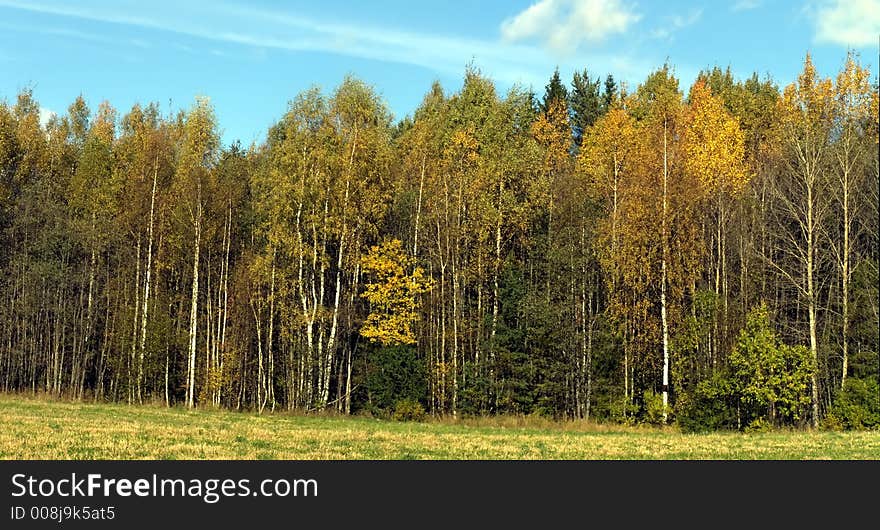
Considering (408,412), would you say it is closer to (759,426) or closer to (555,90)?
(759,426)

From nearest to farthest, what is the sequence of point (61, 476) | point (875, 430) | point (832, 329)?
point (61, 476) < point (875, 430) < point (832, 329)

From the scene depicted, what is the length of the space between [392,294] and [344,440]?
15.6 meters

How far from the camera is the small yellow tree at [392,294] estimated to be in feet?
116

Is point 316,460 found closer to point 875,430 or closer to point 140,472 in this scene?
point 140,472

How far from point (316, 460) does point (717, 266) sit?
25662 mm

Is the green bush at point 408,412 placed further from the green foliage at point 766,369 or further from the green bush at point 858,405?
the green bush at point 858,405

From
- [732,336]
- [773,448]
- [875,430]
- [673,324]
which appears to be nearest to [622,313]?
[673,324]

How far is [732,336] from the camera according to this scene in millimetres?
32188

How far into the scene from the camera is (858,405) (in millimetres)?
28891

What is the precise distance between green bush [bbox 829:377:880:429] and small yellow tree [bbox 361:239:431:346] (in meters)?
17.5

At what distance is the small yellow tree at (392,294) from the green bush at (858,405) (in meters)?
17.5

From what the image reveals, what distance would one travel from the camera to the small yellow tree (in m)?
35.4

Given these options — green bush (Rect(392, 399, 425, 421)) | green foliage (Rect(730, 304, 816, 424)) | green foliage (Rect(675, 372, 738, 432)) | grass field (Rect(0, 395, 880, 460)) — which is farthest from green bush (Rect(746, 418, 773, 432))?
green bush (Rect(392, 399, 425, 421))

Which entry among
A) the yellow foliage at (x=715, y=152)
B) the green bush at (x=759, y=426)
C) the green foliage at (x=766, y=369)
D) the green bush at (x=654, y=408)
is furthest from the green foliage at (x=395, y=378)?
the yellow foliage at (x=715, y=152)
